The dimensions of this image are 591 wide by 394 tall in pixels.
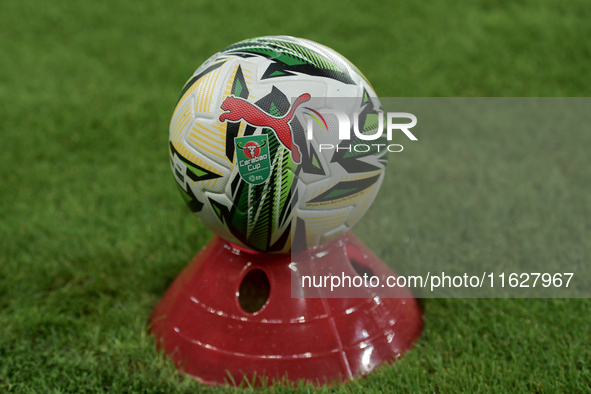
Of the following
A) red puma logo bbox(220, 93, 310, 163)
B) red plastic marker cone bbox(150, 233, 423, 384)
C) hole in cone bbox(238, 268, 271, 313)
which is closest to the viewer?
red puma logo bbox(220, 93, 310, 163)

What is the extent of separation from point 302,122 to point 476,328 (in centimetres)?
122

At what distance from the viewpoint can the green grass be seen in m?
2.14

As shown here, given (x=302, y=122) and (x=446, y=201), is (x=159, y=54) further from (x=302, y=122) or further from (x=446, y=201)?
(x=302, y=122)

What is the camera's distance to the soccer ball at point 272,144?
5.91ft

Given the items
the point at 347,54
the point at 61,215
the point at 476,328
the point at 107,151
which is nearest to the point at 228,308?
the point at 476,328

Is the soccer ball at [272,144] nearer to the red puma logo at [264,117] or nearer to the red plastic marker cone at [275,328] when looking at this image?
the red puma logo at [264,117]

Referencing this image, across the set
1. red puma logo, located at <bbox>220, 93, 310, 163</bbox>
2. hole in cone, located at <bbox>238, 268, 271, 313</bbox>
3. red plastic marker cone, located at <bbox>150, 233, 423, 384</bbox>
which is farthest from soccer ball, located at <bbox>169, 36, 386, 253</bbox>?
hole in cone, located at <bbox>238, 268, 271, 313</bbox>

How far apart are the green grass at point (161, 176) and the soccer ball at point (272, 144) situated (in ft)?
2.21

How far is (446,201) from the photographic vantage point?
3.47m

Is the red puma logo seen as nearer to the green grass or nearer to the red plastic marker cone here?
the red plastic marker cone

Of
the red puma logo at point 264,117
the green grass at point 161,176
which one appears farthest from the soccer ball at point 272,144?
the green grass at point 161,176

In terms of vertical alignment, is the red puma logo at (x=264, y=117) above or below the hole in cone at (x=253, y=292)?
above

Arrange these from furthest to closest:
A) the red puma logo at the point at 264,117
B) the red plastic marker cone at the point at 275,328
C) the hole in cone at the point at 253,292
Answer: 1. the hole in cone at the point at 253,292
2. the red plastic marker cone at the point at 275,328
3. the red puma logo at the point at 264,117

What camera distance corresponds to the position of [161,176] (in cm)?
386
